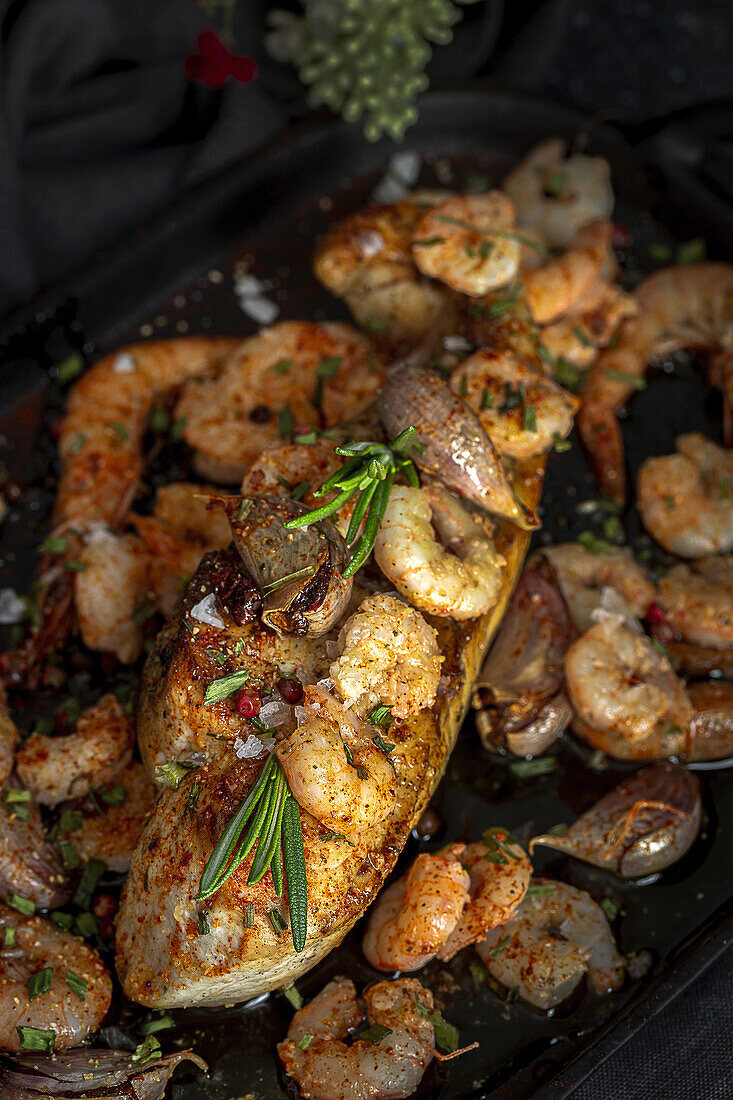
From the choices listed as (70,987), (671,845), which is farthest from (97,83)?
(671,845)

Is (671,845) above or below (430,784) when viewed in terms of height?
below

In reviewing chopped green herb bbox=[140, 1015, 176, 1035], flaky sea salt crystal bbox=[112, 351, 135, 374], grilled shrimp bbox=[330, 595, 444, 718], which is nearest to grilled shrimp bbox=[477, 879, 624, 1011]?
grilled shrimp bbox=[330, 595, 444, 718]

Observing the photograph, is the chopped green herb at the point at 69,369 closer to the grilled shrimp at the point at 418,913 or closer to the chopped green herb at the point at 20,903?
the chopped green herb at the point at 20,903

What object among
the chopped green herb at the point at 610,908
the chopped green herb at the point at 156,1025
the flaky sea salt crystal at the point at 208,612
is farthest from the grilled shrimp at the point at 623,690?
the chopped green herb at the point at 156,1025

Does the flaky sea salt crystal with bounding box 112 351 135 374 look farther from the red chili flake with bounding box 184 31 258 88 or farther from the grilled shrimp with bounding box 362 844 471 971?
the grilled shrimp with bounding box 362 844 471 971

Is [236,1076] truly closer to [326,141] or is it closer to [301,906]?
[301,906]

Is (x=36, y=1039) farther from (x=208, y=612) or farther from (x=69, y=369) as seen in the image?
(x=69, y=369)

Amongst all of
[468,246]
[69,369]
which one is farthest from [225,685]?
[468,246]
